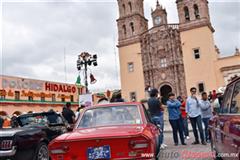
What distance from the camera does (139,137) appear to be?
3947 millimetres

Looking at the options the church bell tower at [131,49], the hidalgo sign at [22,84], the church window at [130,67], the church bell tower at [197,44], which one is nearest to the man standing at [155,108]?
the church bell tower at [197,44]

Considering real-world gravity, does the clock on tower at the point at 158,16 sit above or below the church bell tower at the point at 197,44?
above

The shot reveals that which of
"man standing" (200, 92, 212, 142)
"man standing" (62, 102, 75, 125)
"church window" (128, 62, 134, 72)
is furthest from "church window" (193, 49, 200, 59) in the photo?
"man standing" (62, 102, 75, 125)

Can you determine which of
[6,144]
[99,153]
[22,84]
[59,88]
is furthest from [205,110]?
[59,88]

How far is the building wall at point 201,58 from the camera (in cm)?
3297

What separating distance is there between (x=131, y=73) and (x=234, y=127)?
117 ft

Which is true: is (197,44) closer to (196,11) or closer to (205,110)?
(196,11)

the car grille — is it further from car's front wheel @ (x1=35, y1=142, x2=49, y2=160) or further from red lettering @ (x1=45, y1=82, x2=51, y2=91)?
red lettering @ (x1=45, y1=82, x2=51, y2=91)

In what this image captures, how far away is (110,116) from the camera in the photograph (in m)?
5.01

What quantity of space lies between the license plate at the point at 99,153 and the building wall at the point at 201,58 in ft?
101

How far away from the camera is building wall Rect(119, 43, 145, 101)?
38031mm

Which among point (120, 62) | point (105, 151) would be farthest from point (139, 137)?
point (120, 62)

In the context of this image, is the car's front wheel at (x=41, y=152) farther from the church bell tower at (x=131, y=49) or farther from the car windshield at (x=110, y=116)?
the church bell tower at (x=131, y=49)

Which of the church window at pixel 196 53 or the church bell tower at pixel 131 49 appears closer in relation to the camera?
the church window at pixel 196 53
